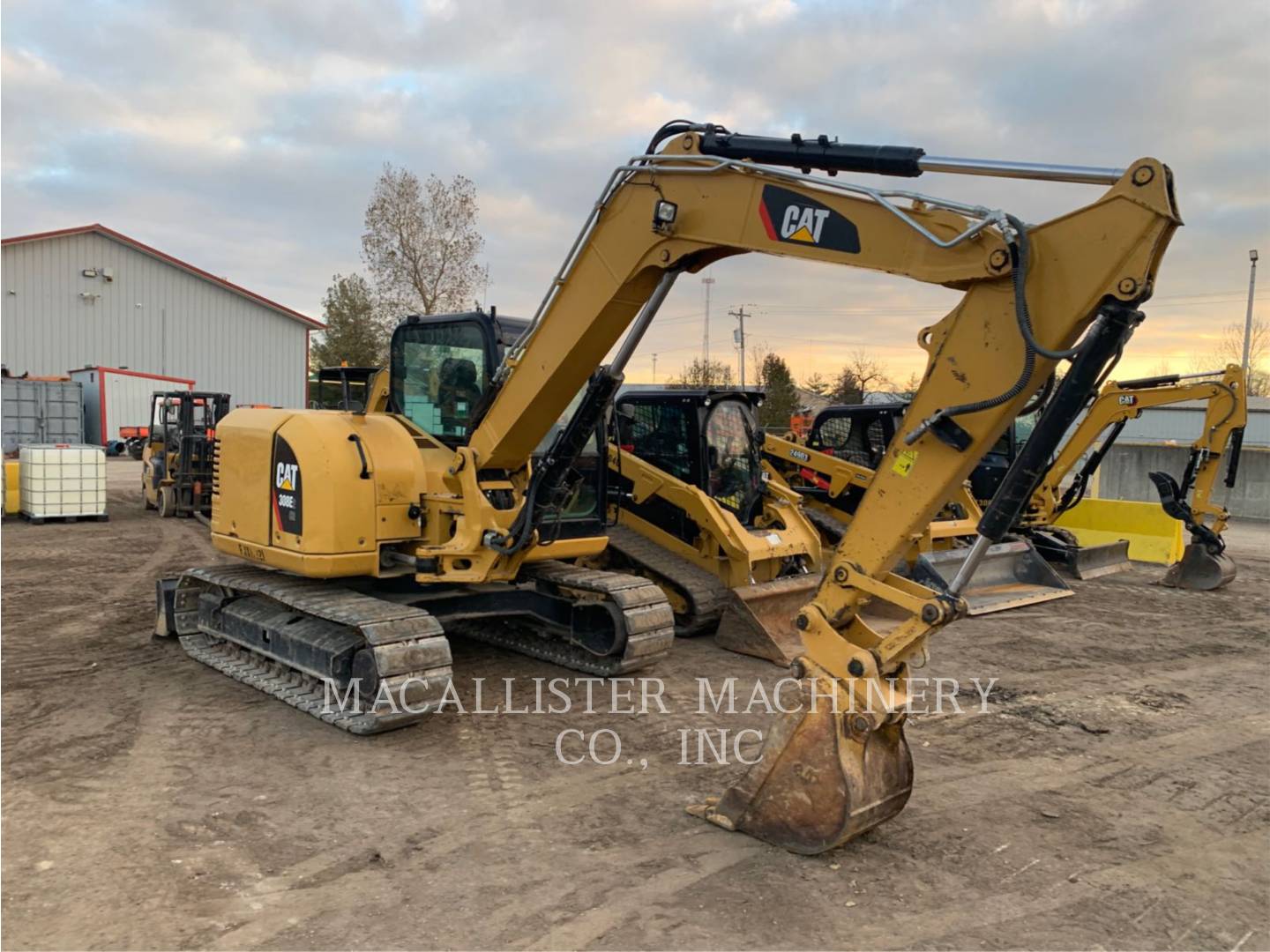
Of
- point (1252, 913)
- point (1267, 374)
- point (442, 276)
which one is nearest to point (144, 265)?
point (442, 276)

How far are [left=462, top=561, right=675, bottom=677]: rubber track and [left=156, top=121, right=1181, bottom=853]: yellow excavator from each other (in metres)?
0.02

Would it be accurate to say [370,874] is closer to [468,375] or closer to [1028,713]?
[468,375]

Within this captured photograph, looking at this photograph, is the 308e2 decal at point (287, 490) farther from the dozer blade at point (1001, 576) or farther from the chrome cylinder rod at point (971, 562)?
the dozer blade at point (1001, 576)

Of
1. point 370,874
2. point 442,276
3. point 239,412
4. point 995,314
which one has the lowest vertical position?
point 370,874

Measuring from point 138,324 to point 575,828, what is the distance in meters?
29.1

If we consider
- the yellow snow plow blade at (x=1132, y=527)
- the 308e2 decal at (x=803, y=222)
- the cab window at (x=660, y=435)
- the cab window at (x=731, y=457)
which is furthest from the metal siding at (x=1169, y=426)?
the 308e2 decal at (x=803, y=222)

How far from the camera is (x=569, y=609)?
675cm

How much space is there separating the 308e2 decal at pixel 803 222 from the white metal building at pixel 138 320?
2750 centimetres

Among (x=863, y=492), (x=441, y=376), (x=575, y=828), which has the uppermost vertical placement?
(x=441, y=376)

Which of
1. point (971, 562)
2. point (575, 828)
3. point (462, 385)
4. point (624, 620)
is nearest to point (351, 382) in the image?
point (462, 385)

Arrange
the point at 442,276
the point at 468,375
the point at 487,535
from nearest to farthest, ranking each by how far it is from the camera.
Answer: the point at 487,535 < the point at 468,375 < the point at 442,276

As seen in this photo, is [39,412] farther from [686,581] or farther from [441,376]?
[686,581]

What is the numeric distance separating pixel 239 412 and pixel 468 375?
5.91 feet

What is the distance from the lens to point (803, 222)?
4164 millimetres
